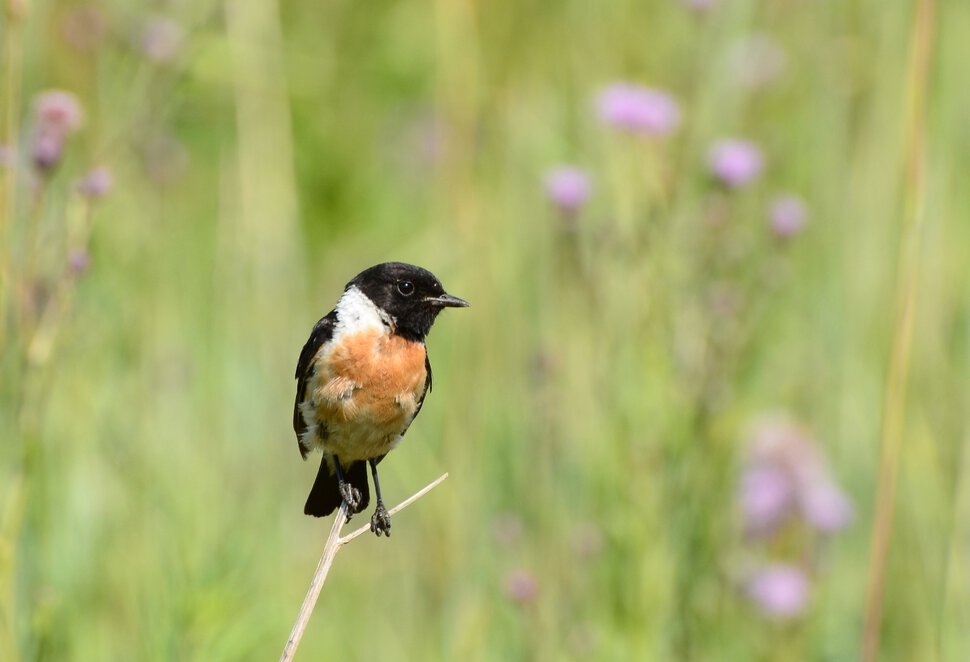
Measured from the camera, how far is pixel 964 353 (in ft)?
12.9

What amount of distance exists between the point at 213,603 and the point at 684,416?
111 cm

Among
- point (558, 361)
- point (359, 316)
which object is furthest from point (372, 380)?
point (558, 361)

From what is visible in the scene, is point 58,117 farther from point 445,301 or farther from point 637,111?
point 637,111

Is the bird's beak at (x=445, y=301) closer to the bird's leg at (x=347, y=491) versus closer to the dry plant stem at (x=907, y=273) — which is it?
the bird's leg at (x=347, y=491)

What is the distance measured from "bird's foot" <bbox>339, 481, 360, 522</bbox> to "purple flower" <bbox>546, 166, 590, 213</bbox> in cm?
129

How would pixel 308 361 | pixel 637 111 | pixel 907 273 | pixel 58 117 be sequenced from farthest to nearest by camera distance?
pixel 637 111, pixel 58 117, pixel 907 273, pixel 308 361

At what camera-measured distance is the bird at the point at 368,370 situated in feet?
6.68

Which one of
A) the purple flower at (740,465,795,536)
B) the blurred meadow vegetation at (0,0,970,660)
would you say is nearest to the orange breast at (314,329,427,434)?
the blurred meadow vegetation at (0,0,970,660)

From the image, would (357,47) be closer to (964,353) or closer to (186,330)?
(186,330)

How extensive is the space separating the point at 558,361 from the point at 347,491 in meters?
1.32

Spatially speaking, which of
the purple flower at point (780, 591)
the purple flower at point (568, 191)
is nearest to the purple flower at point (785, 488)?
the purple flower at point (780, 591)

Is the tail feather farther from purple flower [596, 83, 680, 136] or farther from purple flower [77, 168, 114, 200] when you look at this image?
purple flower [596, 83, 680, 136]

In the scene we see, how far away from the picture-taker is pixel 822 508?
329cm

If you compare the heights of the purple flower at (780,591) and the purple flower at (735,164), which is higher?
the purple flower at (735,164)
